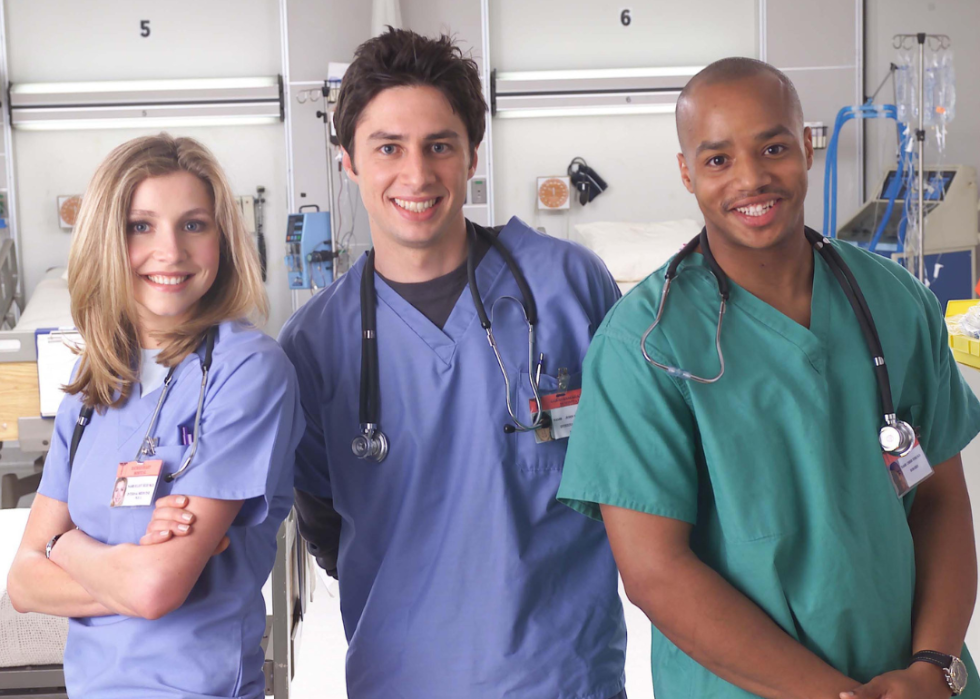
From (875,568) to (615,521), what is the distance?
0.31 meters

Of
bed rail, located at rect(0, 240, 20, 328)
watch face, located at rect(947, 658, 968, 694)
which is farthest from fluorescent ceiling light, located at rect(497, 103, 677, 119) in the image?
watch face, located at rect(947, 658, 968, 694)

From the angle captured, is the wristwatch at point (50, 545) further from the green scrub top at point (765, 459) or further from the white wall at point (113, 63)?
the white wall at point (113, 63)

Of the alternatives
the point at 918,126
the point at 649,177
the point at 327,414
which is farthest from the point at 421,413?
the point at 649,177

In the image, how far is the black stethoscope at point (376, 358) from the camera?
53.4 inches

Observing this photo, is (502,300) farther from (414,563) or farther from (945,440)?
(945,440)

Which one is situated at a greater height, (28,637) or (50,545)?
(50,545)

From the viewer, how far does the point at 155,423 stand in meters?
1.23

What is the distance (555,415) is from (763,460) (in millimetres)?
394

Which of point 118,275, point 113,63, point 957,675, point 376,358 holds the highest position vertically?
point 113,63

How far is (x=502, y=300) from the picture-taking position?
1444mm

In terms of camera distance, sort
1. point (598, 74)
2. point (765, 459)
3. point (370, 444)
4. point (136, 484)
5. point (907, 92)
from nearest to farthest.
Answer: point (765, 459) → point (136, 484) → point (370, 444) → point (907, 92) → point (598, 74)

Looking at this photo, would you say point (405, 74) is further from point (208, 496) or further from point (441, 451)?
point (208, 496)

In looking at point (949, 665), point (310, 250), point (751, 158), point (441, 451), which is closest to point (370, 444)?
point (441, 451)

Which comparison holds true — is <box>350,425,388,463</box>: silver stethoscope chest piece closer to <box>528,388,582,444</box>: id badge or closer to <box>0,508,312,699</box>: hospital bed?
<box>528,388,582,444</box>: id badge
